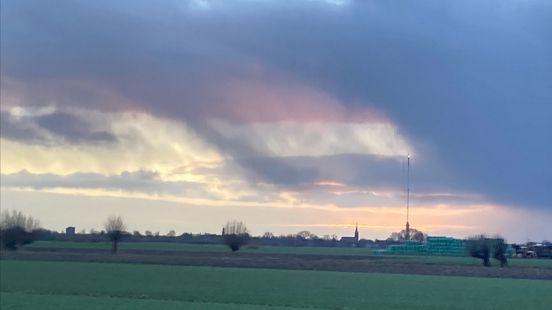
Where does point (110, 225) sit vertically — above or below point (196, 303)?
above

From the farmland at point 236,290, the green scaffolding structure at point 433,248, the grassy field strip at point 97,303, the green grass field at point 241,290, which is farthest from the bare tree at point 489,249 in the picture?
the grassy field strip at point 97,303

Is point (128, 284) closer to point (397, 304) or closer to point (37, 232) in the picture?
point (397, 304)

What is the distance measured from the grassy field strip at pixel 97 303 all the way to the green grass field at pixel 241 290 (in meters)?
0.04

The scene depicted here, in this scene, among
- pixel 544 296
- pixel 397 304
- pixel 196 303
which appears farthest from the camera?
pixel 544 296

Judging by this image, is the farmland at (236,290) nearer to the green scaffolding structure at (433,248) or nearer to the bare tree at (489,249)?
the bare tree at (489,249)

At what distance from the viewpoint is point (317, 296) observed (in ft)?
163

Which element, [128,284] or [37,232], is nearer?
[128,284]

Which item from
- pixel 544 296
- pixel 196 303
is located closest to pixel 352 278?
pixel 544 296

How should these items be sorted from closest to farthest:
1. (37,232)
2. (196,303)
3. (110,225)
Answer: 1. (196,303)
2. (37,232)
3. (110,225)

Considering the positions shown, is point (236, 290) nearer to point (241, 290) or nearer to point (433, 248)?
point (241, 290)

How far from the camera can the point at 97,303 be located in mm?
41562

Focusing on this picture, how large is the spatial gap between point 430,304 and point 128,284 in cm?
1941

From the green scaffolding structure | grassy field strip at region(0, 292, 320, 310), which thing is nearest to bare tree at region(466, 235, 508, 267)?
the green scaffolding structure

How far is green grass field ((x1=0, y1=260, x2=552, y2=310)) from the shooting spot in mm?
43438
